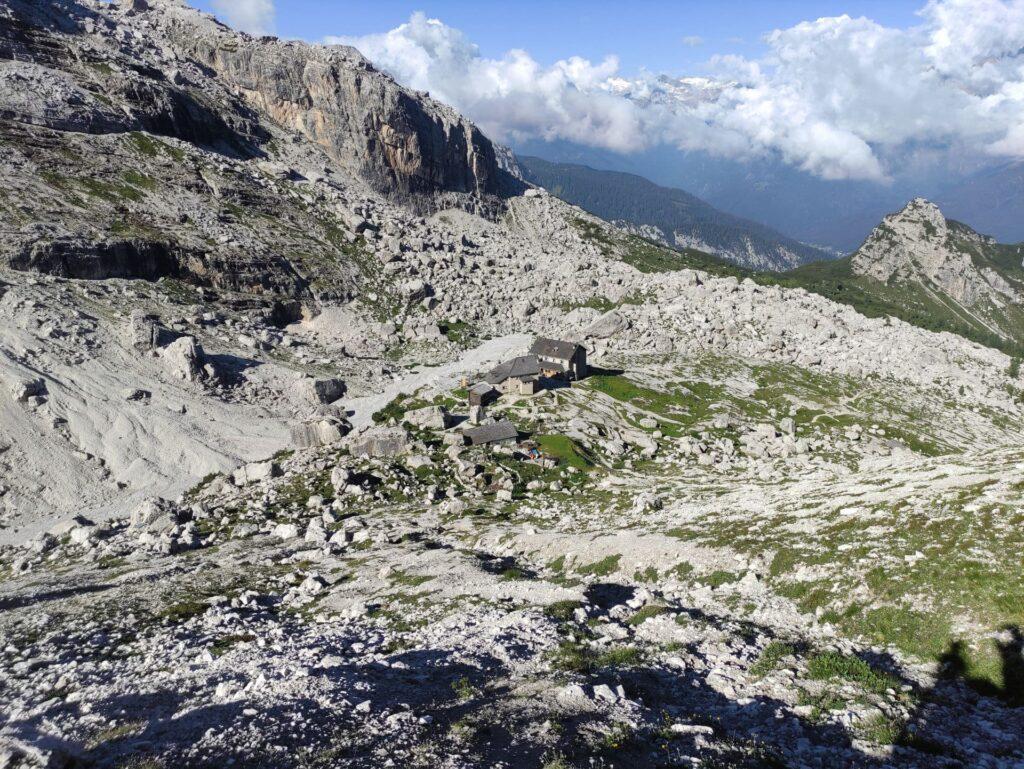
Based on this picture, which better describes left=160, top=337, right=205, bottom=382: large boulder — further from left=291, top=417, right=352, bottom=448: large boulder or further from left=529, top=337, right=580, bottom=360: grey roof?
left=529, top=337, right=580, bottom=360: grey roof

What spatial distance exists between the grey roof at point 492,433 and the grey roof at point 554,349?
26132 millimetres

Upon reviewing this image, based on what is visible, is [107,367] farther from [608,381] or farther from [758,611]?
[758,611]

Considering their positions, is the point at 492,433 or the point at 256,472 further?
the point at 492,433

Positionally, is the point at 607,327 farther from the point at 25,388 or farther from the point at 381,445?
the point at 25,388

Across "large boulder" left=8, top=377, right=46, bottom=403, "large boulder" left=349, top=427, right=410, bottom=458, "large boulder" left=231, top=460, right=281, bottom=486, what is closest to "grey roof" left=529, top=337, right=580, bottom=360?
"large boulder" left=349, top=427, right=410, bottom=458

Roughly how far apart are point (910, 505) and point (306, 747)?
115ft

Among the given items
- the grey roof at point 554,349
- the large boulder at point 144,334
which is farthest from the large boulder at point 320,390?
the grey roof at point 554,349

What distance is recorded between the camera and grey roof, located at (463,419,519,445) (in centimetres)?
6794

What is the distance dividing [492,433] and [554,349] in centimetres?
2993

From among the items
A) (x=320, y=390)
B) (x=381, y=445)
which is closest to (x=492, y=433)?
(x=381, y=445)

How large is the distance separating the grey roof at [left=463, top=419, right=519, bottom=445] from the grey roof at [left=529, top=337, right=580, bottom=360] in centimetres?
2613

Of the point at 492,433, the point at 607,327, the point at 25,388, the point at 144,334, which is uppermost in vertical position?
the point at 607,327

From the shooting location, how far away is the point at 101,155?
129 m

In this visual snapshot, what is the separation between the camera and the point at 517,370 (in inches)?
3391
